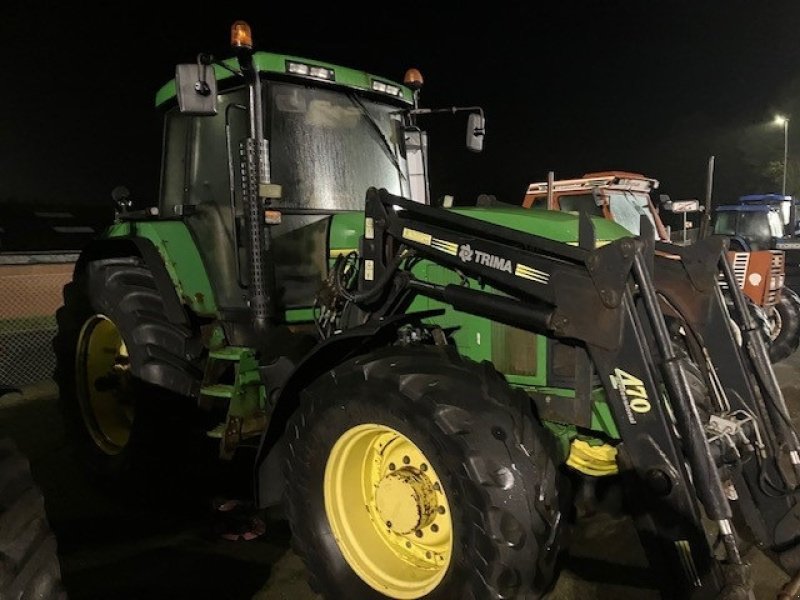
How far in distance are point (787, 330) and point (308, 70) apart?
7.68 meters

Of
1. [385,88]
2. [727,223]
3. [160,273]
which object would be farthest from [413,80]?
[727,223]

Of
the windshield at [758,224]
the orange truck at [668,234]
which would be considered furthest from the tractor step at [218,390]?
the windshield at [758,224]

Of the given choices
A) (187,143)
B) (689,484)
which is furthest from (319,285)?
(689,484)

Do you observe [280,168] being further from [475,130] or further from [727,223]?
[727,223]

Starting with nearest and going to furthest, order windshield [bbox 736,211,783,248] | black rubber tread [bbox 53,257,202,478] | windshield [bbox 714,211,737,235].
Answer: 1. black rubber tread [bbox 53,257,202,478]
2. windshield [bbox 736,211,783,248]
3. windshield [bbox 714,211,737,235]

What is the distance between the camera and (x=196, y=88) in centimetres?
305

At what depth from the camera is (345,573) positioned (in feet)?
9.27

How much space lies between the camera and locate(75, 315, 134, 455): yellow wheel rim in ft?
14.7

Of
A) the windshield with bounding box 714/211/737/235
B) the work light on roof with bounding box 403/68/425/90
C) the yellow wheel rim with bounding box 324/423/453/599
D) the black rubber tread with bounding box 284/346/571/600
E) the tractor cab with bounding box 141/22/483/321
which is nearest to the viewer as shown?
the black rubber tread with bounding box 284/346/571/600

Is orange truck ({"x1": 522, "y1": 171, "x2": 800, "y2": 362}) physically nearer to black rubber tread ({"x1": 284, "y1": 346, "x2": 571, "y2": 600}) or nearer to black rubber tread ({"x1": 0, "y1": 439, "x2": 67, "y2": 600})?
black rubber tread ({"x1": 284, "y1": 346, "x2": 571, "y2": 600})

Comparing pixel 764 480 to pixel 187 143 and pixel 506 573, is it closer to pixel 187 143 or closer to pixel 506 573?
pixel 506 573

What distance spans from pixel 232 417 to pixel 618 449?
2.06 m

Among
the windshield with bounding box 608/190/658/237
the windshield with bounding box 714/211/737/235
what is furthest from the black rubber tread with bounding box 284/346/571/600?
the windshield with bounding box 714/211/737/235

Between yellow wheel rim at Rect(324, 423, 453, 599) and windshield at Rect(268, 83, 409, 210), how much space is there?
1591 millimetres
